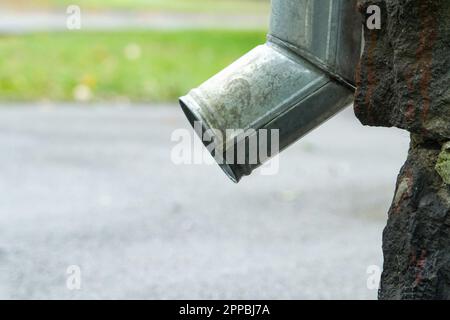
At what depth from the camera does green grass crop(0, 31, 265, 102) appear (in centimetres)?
959

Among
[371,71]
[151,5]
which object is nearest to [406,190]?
[371,71]

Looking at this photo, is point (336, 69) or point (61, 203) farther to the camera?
point (61, 203)

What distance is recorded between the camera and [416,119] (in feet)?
7.45

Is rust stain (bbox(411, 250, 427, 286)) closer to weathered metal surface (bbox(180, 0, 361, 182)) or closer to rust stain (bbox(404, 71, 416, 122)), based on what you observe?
rust stain (bbox(404, 71, 416, 122))

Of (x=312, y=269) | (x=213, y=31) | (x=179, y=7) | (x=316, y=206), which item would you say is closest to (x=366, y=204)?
(x=316, y=206)

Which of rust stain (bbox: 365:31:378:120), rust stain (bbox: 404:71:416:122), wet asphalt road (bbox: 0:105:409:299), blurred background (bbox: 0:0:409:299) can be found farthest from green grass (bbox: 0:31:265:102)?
rust stain (bbox: 404:71:416:122)

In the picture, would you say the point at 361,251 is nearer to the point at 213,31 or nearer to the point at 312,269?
the point at 312,269

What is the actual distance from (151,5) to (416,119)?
66.7 feet

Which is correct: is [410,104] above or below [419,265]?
above

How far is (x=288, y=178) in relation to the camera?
6340 mm

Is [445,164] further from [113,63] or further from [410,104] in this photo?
[113,63]

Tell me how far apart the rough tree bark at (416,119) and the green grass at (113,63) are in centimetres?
720

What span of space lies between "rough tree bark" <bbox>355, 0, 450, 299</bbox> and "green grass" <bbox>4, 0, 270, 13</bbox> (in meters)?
18.4

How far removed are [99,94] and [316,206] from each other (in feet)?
14.7
